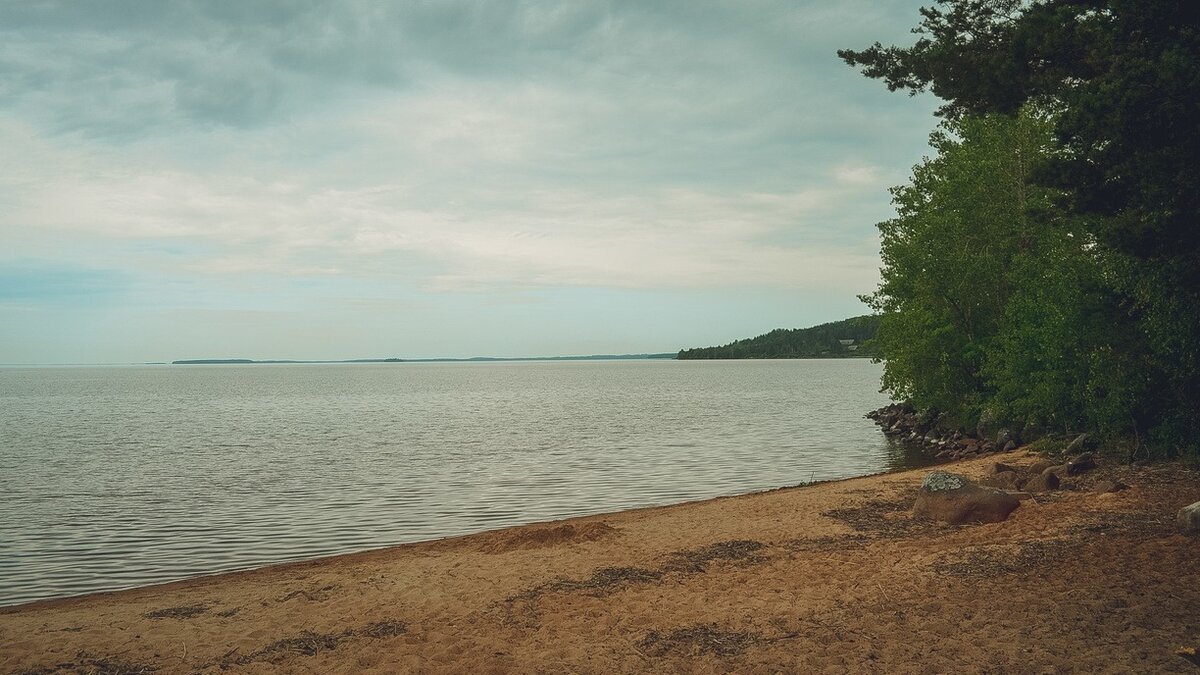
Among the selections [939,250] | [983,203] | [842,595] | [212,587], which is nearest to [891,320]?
[939,250]

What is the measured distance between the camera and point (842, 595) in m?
12.1

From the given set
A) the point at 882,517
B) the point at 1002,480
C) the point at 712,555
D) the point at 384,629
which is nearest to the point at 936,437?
the point at 1002,480

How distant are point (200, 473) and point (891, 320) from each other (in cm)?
3418

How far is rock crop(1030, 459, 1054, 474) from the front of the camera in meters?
24.0

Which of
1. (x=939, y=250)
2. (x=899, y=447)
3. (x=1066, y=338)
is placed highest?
(x=939, y=250)

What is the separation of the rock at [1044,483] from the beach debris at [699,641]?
12.5 meters

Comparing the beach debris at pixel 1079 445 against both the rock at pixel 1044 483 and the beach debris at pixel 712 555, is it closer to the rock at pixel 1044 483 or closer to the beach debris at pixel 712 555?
the rock at pixel 1044 483

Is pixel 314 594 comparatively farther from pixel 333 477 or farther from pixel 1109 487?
pixel 333 477

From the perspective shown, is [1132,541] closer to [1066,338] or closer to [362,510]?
[1066,338]

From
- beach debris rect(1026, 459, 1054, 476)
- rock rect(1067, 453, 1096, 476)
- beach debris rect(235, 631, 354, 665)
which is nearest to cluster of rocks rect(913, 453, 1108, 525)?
rock rect(1067, 453, 1096, 476)

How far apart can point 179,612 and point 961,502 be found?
50.5ft

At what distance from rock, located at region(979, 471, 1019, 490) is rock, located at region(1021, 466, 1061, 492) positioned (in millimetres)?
657

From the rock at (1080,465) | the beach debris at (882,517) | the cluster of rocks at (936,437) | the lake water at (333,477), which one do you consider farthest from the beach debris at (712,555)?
the cluster of rocks at (936,437)

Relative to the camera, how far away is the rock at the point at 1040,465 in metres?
24.0
